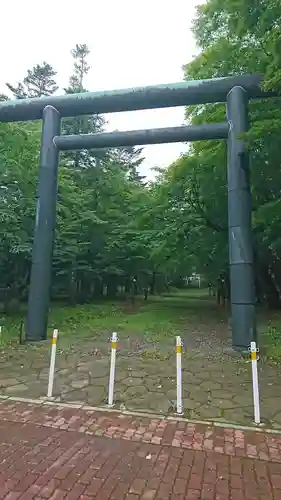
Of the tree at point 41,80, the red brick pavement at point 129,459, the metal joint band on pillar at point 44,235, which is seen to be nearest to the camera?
the red brick pavement at point 129,459

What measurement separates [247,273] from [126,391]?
146 inches

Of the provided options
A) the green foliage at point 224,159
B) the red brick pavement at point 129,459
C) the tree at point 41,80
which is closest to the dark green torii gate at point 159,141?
the green foliage at point 224,159

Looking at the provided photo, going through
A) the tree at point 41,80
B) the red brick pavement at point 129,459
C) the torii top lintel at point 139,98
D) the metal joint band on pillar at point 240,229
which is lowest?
the red brick pavement at point 129,459

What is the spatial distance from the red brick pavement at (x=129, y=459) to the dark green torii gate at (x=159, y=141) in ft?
13.3

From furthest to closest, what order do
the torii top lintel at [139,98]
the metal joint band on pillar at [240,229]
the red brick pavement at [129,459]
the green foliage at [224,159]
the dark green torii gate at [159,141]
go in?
the torii top lintel at [139,98], the dark green torii gate at [159,141], the metal joint band on pillar at [240,229], the green foliage at [224,159], the red brick pavement at [129,459]

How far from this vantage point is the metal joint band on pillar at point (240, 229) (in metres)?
7.39

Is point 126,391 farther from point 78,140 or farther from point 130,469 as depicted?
point 78,140

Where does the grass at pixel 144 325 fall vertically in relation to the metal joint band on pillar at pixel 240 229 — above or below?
below

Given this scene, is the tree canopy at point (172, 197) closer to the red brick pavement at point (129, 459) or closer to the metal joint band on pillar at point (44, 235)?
the metal joint band on pillar at point (44, 235)

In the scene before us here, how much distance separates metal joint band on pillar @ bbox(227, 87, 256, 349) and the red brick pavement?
150 inches

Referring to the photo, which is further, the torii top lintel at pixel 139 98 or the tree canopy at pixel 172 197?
the torii top lintel at pixel 139 98

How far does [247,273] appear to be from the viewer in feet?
24.4

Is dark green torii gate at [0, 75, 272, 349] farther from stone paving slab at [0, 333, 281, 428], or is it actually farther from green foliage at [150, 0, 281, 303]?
stone paving slab at [0, 333, 281, 428]

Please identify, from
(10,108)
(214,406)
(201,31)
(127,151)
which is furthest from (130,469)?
(127,151)
